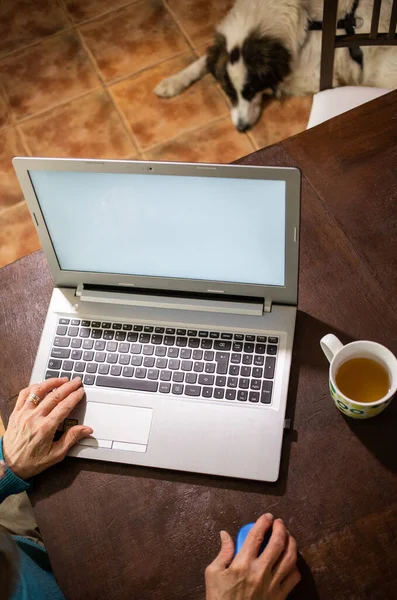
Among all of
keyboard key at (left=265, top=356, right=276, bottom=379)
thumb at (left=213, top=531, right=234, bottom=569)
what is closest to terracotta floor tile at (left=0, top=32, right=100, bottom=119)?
keyboard key at (left=265, top=356, right=276, bottom=379)

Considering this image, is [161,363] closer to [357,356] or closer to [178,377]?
[178,377]

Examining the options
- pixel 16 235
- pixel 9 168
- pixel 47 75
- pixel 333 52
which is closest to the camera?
pixel 333 52

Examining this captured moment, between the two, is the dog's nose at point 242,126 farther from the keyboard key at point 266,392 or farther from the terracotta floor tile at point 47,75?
the keyboard key at point 266,392

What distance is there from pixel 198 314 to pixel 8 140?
1433 millimetres

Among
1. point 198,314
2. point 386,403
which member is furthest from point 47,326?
point 386,403

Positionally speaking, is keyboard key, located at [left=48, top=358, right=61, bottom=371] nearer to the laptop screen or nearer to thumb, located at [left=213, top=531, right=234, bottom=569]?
the laptop screen

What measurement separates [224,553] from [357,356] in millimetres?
314

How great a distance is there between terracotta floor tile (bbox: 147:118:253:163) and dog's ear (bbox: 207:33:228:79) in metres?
0.16

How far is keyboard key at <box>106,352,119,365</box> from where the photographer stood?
0.96 metres

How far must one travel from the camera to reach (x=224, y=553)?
0.82 m

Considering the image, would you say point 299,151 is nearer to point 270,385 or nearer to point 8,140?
point 270,385

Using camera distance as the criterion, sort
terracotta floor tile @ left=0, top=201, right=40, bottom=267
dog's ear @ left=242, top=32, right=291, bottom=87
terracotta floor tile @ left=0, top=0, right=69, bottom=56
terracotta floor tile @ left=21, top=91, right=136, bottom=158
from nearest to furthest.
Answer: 1. dog's ear @ left=242, top=32, right=291, bottom=87
2. terracotta floor tile @ left=0, top=201, right=40, bottom=267
3. terracotta floor tile @ left=21, top=91, right=136, bottom=158
4. terracotta floor tile @ left=0, top=0, right=69, bottom=56

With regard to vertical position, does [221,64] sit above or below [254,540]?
below

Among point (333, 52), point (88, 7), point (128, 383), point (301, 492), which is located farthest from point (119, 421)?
point (88, 7)
